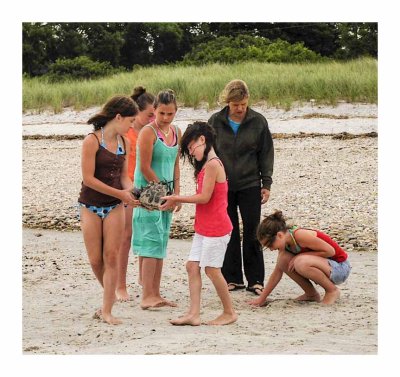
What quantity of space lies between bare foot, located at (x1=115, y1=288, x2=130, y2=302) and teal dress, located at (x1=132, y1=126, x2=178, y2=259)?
1.51 ft

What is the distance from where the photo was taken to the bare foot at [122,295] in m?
5.78

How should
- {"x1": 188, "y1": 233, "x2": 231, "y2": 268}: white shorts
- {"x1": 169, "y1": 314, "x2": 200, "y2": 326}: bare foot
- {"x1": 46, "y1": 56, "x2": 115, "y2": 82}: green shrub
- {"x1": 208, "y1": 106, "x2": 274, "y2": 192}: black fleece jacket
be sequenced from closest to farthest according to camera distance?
{"x1": 188, "y1": 233, "x2": 231, "y2": 268}: white shorts
{"x1": 169, "y1": 314, "x2": 200, "y2": 326}: bare foot
{"x1": 208, "y1": 106, "x2": 274, "y2": 192}: black fleece jacket
{"x1": 46, "y1": 56, "x2": 115, "y2": 82}: green shrub

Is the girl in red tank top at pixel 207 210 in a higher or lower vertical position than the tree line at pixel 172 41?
→ lower

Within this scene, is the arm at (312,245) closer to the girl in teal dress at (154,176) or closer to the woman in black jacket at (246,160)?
the woman in black jacket at (246,160)

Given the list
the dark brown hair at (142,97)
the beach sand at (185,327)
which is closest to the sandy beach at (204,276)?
the beach sand at (185,327)

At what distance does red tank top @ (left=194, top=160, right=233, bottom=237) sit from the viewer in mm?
5027

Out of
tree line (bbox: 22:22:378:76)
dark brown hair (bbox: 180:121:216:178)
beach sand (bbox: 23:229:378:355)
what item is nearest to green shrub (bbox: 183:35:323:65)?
tree line (bbox: 22:22:378:76)

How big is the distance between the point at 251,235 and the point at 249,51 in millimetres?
5829

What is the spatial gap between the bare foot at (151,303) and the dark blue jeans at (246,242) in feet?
2.04

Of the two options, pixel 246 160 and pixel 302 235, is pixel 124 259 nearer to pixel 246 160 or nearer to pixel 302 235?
pixel 246 160

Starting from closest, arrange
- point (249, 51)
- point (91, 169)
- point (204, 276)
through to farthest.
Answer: point (91, 169) < point (204, 276) < point (249, 51)

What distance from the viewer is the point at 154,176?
535 cm

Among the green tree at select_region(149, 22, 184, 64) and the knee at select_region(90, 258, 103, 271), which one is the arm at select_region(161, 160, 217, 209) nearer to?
the knee at select_region(90, 258, 103, 271)

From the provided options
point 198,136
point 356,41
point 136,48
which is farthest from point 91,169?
point 136,48
